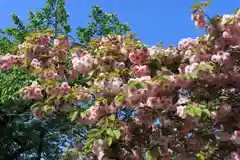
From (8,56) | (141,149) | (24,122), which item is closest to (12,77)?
(24,122)

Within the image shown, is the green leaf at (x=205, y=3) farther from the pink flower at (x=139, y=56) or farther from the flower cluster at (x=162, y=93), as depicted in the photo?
the pink flower at (x=139, y=56)

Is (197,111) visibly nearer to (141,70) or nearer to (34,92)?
(141,70)

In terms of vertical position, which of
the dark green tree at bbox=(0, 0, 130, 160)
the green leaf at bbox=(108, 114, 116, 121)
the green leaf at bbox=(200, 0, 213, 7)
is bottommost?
the green leaf at bbox=(108, 114, 116, 121)

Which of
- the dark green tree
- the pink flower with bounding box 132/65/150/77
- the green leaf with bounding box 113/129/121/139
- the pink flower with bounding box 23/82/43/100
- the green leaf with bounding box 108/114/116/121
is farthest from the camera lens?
the dark green tree

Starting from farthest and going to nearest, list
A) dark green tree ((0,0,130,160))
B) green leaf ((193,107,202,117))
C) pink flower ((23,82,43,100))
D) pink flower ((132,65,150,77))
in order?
dark green tree ((0,0,130,160))
pink flower ((23,82,43,100))
pink flower ((132,65,150,77))
green leaf ((193,107,202,117))

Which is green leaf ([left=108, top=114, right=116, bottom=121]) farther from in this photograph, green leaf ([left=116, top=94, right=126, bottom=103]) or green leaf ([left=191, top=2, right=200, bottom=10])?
green leaf ([left=191, top=2, right=200, bottom=10])

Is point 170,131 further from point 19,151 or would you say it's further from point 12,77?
point 19,151

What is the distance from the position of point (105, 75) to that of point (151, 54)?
1.86 ft

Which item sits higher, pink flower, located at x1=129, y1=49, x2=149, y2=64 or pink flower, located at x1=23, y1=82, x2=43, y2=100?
pink flower, located at x1=129, y1=49, x2=149, y2=64

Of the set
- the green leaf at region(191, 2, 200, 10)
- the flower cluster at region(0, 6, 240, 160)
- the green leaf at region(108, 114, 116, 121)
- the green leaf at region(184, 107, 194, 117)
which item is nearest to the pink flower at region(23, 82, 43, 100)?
the flower cluster at region(0, 6, 240, 160)

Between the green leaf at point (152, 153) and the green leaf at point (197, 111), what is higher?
the green leaf at point (197, 111)

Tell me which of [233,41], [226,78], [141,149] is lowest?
[141,149]

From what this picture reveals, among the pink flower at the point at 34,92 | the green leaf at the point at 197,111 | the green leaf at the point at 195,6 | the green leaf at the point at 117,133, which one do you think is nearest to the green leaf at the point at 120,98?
the green leaf at the point at 117,133

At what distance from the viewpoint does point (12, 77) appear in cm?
911
